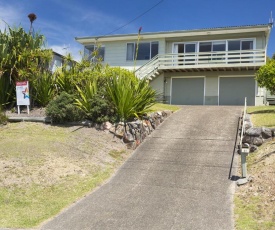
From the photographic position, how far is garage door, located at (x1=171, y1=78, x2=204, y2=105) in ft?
80.0

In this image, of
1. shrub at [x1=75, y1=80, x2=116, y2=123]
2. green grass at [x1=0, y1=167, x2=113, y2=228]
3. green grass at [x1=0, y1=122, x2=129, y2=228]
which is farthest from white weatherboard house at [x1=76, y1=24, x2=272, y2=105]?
green grass at [x1=0, y1=167, x2=113, y2=228]

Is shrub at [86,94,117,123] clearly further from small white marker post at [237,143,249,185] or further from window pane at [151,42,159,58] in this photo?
window pane at [151,42,159,58]

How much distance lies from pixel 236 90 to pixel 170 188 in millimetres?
16272

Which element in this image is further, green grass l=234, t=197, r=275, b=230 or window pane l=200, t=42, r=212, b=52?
window pane l=200, t=42, r=212, b=52

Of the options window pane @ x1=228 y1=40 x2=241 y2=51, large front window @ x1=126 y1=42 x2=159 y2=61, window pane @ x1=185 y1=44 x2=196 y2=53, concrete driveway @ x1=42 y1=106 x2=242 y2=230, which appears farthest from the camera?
large front window @ x1=126 y1=42 x2=159 y2=61

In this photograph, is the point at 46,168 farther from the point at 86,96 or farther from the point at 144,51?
the point at 144,51

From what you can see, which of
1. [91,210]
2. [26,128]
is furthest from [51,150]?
[91,210]

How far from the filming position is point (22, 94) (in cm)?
1419

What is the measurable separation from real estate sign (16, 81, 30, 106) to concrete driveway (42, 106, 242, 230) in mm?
5342

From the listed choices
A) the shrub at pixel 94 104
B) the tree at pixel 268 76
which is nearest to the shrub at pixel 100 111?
the shrub at pixel 94 104

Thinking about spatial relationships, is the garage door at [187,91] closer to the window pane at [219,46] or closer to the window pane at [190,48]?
the window pane at [190,48]

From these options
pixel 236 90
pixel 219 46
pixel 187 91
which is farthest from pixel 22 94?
pixel 219 46

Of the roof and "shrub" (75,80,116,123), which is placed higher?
the roof

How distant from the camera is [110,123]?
12.8 m
